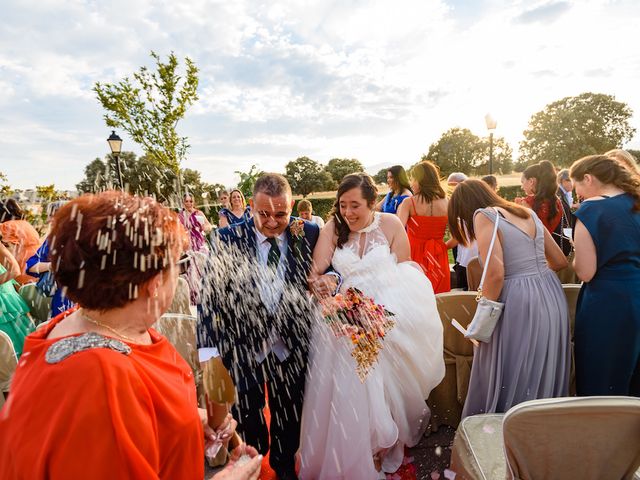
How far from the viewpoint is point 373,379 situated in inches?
121

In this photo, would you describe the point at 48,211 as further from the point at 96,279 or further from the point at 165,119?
the point at 165,119

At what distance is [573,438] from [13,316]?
5.12 meters

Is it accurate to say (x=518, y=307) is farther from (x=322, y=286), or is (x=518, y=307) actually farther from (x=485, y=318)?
(x=322, y=286)

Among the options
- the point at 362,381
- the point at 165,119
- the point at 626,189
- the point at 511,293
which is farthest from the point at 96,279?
the point at 165,119

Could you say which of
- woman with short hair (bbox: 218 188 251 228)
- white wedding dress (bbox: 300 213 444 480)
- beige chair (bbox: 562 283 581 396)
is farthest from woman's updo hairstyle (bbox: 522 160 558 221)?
woman with short hair (bbox: 218 188 251 228)

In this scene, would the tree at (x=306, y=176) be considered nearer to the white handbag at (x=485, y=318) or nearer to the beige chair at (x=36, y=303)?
the beige chair at (x=36, y=303)

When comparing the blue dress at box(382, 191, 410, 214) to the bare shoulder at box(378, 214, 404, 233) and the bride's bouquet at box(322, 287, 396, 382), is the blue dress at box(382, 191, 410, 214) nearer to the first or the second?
the bare shoulder at box(378, 214, 404, 233)

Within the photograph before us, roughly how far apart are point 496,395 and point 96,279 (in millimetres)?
3124

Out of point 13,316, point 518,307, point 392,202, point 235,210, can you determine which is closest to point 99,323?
point 518,307

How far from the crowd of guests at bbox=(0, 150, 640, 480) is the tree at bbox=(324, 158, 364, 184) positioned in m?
15.2

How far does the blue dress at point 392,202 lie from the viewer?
20.3ft

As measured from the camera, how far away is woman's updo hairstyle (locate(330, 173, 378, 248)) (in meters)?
3.30

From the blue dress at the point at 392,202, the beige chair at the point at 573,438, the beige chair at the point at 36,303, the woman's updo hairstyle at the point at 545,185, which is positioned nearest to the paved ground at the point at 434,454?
the beige chair at the point at 573,438

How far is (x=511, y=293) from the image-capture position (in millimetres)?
3018
